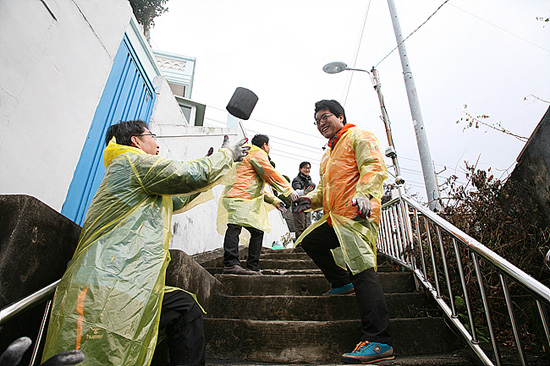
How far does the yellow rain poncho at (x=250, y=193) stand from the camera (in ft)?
10.9

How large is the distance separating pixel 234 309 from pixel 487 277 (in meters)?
1.97

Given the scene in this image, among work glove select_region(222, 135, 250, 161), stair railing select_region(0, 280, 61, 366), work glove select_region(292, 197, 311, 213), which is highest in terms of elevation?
work glove select_region(222, 135, 250, 161)

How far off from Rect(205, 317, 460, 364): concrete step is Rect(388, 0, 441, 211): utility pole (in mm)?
2380

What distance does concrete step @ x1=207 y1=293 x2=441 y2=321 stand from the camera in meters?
2.42

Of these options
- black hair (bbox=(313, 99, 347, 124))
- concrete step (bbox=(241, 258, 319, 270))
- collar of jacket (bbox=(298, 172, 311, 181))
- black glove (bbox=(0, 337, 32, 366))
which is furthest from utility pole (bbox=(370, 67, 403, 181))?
black glove (bbox=(0, 337, 32, 366))

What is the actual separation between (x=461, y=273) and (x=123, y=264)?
71.4 inches

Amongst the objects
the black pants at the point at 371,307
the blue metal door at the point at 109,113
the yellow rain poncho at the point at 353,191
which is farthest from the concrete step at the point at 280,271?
the blue metal door at the point at 109,113

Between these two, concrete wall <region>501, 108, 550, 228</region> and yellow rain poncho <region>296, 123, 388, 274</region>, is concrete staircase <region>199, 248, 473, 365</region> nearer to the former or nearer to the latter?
yellow rain poncho <region>296, 123, 388, 274</region>

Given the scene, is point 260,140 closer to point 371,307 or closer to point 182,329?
point 371,307

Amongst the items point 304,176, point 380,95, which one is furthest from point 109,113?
point 380,95

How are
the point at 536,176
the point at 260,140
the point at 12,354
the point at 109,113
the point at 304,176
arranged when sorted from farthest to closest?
the point at 304,176 → the point at 260,140 → the point at 109,113 → the point at 536,176 → the point at 12,354

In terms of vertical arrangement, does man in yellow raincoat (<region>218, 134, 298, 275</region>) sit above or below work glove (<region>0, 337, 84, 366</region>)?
above

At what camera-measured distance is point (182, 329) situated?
1.42m

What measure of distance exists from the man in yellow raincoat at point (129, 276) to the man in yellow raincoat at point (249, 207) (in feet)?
5.57
